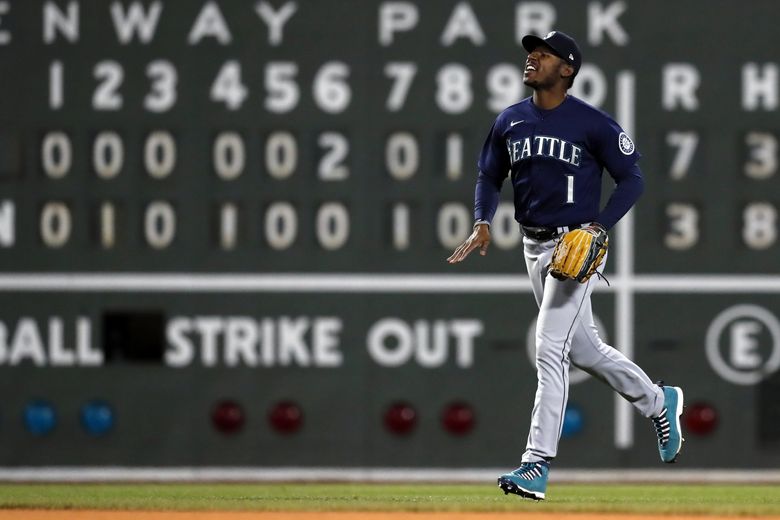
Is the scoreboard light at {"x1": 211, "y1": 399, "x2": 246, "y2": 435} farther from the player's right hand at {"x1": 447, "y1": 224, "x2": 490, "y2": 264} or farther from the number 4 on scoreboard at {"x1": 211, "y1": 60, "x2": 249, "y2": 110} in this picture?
the player's right hand at {"x1": 447, "y1": 224, "x2": 490, "y2": 264}

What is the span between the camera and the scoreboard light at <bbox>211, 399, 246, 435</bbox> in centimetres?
886

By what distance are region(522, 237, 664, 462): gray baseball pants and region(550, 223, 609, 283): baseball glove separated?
0.12 meters

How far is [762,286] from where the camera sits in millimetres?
8836

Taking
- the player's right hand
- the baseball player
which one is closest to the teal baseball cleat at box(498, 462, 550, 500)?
the baseball player

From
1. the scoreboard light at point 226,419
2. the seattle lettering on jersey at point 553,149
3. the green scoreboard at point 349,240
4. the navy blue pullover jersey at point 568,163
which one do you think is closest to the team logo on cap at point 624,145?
the navy blue pullover jersey at point 568,163

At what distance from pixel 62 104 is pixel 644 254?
282 cm

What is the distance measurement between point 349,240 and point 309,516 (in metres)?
2.28

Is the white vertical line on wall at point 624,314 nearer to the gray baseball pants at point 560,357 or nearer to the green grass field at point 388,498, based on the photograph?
the green grass field at point 388,498

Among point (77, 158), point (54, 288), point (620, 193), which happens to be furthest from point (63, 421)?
point (620, 193)

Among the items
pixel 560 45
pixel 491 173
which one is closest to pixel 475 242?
pixel 491 173

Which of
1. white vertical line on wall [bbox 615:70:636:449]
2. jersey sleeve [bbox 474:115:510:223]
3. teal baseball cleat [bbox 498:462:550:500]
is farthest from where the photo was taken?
white vertical line on wall [bbox 615:70:636:449]

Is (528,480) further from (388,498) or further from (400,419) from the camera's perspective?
(400,419)

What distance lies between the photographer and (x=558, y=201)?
6988 millimetres

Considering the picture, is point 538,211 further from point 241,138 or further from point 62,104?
point 62,104
